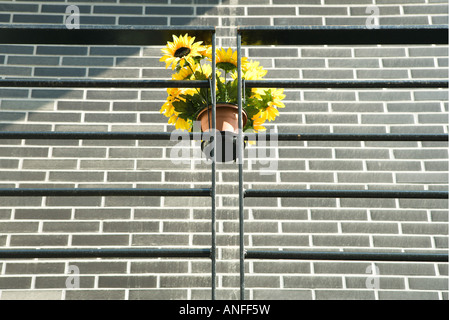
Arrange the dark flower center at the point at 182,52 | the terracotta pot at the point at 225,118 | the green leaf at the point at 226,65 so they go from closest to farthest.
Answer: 1. the dark flower center at the point at 182,52
2. the green leaf at the point at 226,65
3. the terracotta pot at the point at 225,118

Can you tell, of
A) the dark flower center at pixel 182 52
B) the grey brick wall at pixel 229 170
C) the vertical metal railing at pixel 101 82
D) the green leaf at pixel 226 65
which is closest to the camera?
the vertical metal railing at pixel 101 82

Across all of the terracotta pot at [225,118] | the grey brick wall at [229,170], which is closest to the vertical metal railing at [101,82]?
the terracotta pot at [225,118]

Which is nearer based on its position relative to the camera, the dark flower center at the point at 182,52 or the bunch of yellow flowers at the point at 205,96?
the dark flower center at the point at 182,52

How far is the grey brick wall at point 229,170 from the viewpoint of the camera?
2.67 m

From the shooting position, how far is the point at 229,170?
2.93m

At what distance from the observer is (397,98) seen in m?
3.10

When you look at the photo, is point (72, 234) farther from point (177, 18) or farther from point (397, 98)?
point (397, 98)

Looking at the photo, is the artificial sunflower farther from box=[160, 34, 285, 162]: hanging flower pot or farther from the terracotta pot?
the terracotta pot

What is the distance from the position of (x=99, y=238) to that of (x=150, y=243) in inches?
10.8

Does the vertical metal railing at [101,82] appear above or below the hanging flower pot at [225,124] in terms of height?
below

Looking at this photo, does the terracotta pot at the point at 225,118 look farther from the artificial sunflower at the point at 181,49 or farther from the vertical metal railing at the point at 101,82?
the vertical metal railing at the point at 101,82

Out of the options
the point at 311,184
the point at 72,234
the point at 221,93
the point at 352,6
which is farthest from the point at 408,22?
the point at 72,234

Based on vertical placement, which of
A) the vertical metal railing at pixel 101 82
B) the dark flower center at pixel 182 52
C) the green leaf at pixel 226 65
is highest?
the green leaf at pixel 226 65

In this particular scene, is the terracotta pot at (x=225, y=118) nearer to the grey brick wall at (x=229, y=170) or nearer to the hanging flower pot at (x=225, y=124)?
the hanging flower pot at (x=225, y=124)
